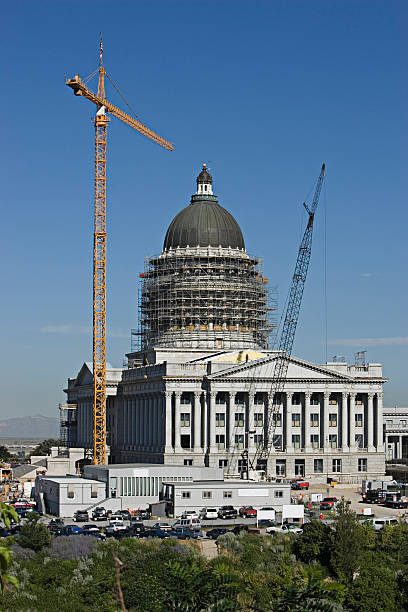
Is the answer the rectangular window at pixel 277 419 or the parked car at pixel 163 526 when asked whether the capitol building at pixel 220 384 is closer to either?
the rectangular window at pixel 277 419

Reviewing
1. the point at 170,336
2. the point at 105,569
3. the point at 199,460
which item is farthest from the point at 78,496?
the point at 170,336

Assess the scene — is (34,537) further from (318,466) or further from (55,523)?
(318,466)

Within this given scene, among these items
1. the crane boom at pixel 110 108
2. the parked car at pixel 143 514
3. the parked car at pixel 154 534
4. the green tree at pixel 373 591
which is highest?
the crane boom at pixel 110 108

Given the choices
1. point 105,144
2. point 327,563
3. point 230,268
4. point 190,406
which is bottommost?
point 327,563

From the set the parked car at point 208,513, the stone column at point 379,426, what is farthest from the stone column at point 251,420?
the parked car at point 208,513

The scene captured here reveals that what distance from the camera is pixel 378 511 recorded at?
416 feet

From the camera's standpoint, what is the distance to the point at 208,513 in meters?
120

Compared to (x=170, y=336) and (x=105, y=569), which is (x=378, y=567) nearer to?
(x=105, y=569)

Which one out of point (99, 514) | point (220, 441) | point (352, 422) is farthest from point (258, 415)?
point (99, 514)

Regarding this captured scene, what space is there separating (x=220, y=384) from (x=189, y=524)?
45.5 m

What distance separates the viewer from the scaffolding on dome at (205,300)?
178 m

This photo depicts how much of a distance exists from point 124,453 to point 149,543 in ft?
260

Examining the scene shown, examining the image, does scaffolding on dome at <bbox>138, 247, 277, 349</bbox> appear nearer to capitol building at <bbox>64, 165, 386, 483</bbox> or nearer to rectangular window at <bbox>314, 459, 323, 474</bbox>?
capitol building at <bbox>64, 165, 386, 483</bbox>

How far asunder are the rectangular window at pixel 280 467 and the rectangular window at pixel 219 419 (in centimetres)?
979
